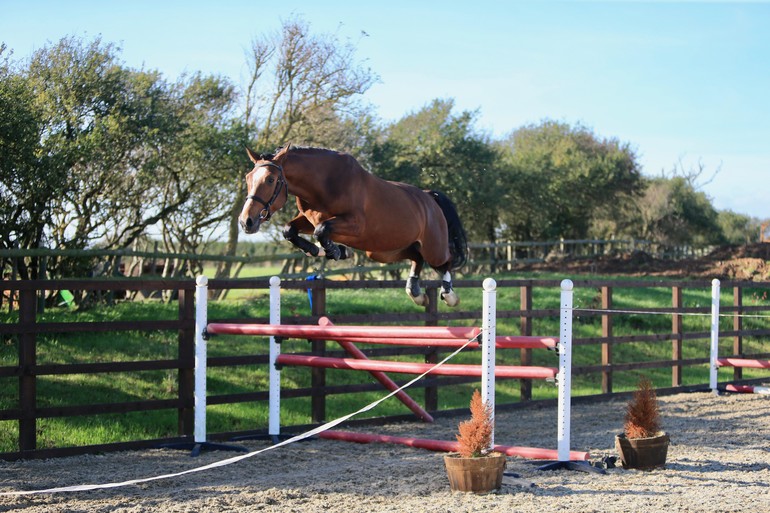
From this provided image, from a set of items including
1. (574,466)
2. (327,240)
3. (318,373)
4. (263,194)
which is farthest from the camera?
(318,373)

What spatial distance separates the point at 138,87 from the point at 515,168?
16.0m

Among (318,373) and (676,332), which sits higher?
(676,332)

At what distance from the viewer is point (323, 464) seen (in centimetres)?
572

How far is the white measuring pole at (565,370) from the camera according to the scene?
5086mm

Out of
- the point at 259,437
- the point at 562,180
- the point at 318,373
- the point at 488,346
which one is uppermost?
the point at 562,180

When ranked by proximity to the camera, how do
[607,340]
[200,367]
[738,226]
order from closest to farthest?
1. [200,367]
2. [607,340]
3. [738,226]

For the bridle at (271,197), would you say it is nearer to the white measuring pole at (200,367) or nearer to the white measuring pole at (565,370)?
the white measuring pole at (565,370)

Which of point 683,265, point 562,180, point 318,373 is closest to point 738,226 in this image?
point 562,180

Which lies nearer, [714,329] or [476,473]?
[476,473]

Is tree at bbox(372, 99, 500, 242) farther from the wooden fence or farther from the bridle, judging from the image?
the bridle

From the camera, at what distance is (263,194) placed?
379 cm

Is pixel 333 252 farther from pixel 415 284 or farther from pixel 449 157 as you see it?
pixel 449 157

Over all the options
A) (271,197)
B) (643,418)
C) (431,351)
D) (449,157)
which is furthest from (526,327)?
(449,157)

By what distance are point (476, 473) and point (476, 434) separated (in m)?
0.22
